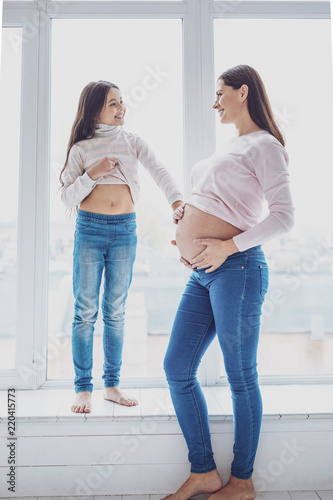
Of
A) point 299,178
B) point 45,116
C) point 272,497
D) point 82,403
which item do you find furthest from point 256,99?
point 272,497

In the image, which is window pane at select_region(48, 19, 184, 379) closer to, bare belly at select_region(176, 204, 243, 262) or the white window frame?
the white window frame

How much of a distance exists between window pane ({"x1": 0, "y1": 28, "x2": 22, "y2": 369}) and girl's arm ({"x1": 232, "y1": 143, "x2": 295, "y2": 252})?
3.65 ft

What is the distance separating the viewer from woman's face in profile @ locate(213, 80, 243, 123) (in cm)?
135

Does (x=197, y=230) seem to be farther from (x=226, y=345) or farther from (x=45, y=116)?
(x=45, y=116)

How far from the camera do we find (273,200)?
1.21 m

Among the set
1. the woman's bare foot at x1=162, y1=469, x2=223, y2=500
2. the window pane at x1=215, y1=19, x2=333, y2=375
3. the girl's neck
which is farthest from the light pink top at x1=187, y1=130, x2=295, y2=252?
the woman's bare foot at x1=162, y1=469, x2=223, y2=500

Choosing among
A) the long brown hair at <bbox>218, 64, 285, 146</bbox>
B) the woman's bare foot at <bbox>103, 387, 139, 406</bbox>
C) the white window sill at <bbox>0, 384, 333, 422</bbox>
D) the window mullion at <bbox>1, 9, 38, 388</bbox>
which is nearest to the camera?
the long brown hair at <bbox>218, 64, 285, 146</bbox>

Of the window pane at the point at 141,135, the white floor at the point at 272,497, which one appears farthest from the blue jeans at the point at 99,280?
the white floor at the point at 272,497

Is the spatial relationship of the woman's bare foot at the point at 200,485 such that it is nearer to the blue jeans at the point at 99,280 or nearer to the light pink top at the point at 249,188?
the blue jeans at the point at 99,280

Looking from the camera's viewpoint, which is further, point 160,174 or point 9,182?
point 9,182

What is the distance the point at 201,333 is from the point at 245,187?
0.49 meters

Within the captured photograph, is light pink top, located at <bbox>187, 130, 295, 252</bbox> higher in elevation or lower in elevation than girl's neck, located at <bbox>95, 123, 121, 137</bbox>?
lower

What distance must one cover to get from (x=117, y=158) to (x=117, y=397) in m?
0.94

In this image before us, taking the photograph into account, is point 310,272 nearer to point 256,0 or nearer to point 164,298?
point 164,298
